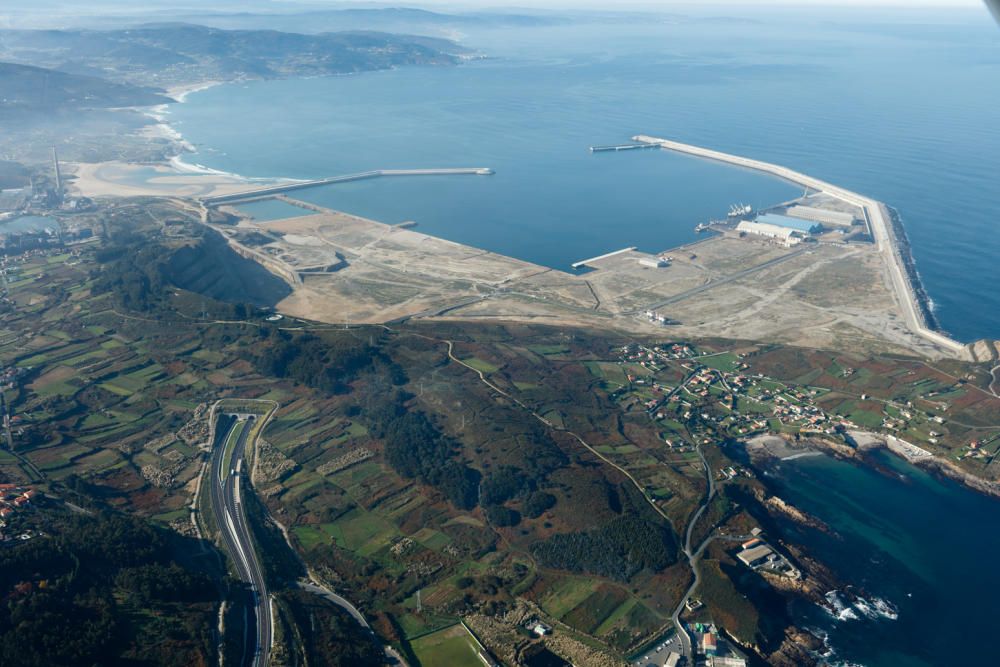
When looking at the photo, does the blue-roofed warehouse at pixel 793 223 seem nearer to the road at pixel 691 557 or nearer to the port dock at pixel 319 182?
the port dock at pixel 319 182

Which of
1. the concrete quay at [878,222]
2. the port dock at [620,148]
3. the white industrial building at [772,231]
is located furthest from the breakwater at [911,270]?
the port dock at [620,148]

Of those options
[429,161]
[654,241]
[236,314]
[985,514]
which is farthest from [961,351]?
[429,161]

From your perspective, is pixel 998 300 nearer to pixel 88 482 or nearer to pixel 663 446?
pixel 663 446

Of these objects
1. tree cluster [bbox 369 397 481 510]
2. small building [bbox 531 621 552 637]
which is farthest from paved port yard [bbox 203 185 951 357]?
small building [bbox 531 621 552 637]

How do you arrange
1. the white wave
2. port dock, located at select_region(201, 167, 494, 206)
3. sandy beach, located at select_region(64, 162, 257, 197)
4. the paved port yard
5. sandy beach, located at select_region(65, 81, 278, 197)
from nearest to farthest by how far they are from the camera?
the white wave < the paved port yard < port dock, located at select_region(201, 167, 494, 206) < sandy beach, located at select_region(64, 162, 257, 197) < sandy beach, located at select_region(65, 81, 278, 197)

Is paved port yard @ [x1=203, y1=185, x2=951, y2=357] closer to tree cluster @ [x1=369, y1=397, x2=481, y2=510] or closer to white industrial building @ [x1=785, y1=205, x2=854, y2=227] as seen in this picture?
white industrial building @ [x1=785, y1=205, x2=854, y2=227]
